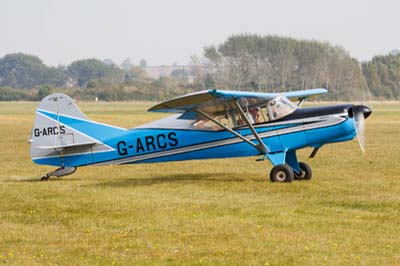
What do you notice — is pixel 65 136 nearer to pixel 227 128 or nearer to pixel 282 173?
pixel 227 128

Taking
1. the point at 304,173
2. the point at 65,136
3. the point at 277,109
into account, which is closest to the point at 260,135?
the point at 277,109

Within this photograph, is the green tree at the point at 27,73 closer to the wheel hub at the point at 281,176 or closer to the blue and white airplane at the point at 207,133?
the blue and white airplane at the point at 207,133

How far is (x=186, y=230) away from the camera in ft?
33.4

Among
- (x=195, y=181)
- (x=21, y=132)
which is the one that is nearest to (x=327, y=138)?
(x=195, y=181)

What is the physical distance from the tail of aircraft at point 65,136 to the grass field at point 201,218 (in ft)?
1.68

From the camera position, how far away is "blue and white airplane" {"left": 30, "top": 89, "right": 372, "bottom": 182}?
1512 centimetres

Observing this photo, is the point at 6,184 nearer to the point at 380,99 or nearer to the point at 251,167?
the point at 251,167

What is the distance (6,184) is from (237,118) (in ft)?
15.5

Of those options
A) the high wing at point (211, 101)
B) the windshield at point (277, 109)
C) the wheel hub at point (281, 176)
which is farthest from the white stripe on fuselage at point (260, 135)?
the wheel hub at point (281, 176)

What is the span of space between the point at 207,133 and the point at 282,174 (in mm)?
1735

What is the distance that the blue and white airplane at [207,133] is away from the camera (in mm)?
15117

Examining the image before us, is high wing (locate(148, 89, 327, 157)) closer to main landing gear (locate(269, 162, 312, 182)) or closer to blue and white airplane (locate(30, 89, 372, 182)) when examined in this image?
blue and white airplane (locate(30, 89, 372, 182))

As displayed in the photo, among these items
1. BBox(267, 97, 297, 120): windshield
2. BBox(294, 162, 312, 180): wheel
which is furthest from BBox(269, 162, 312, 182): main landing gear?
BBox(267, 97, 297, 120): windshield

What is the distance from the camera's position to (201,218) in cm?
1108
